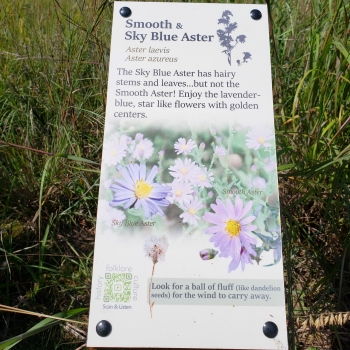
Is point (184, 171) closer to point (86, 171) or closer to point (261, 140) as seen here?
point (261, 140)

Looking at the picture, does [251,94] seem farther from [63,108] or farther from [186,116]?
[63,108]

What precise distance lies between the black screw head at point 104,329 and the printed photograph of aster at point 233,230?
32cm

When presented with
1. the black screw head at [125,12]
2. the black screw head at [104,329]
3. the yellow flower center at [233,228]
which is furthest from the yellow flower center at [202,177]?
the black screw head at [125,12]

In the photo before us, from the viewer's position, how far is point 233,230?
105 centimetres

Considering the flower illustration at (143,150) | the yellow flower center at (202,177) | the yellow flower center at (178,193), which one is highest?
the flower illustration at (143,150)

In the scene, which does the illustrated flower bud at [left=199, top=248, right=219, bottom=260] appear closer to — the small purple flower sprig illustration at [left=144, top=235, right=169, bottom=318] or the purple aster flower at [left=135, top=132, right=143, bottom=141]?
the small purple flower sprig illustration at [left=144, top=235, right=169, bottom=318]

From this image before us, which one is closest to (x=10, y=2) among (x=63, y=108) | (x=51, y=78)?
(x=51, y=78)

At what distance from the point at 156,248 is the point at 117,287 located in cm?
14

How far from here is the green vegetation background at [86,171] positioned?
4.84ft

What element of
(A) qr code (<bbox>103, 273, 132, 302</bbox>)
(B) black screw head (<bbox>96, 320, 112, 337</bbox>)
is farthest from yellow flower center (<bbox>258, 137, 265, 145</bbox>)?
(B) black screw head (<bbox>96, 320, 112, 337</bbox>)

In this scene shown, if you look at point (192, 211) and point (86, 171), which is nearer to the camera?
point (192, 211)

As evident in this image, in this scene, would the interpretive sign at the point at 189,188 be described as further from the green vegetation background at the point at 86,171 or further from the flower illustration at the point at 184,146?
the green vegetation background at the point at 86,171

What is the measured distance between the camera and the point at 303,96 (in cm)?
168

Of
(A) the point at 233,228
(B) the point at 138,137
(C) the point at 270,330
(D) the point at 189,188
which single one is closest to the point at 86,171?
(B) the point at 138,137
